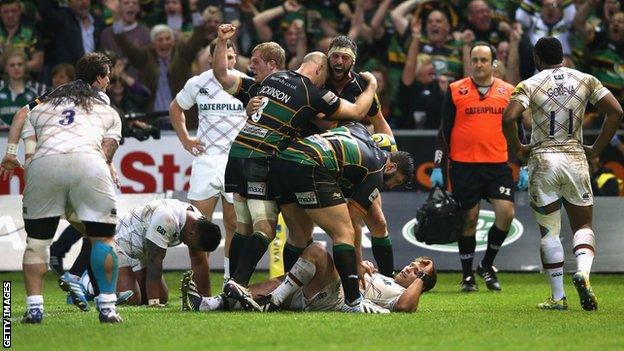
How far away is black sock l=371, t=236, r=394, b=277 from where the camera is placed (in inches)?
563

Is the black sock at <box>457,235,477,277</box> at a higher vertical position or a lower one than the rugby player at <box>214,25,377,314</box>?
lower

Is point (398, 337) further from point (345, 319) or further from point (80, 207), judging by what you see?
point (80, 207)

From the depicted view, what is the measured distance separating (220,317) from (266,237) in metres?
1.06

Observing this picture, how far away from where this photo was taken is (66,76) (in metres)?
16.9

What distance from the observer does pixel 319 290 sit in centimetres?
1265

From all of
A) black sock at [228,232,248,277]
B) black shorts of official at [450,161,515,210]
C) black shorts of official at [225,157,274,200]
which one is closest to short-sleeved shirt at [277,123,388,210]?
black shorts of official at [225,157,274,200]

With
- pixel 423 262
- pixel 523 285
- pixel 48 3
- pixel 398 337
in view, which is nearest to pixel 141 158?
pixel 48 3

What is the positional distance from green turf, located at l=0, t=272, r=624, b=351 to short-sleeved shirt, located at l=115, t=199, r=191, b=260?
0.67 m

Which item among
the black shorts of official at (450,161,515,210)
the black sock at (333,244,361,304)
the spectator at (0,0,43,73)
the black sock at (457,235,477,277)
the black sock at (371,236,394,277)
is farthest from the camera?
the spectator at (0,0,43,73)

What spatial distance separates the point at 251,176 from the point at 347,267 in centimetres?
124

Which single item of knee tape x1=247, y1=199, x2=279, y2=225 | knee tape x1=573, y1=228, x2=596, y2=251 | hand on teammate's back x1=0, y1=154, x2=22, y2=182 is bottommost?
knee tape x1=573, y1=228, x2=596, y2=251

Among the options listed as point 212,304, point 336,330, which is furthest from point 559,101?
point 212,304

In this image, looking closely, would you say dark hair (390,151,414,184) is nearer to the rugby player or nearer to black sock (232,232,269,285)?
the rugby player

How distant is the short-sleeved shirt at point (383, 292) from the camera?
12727 mm
